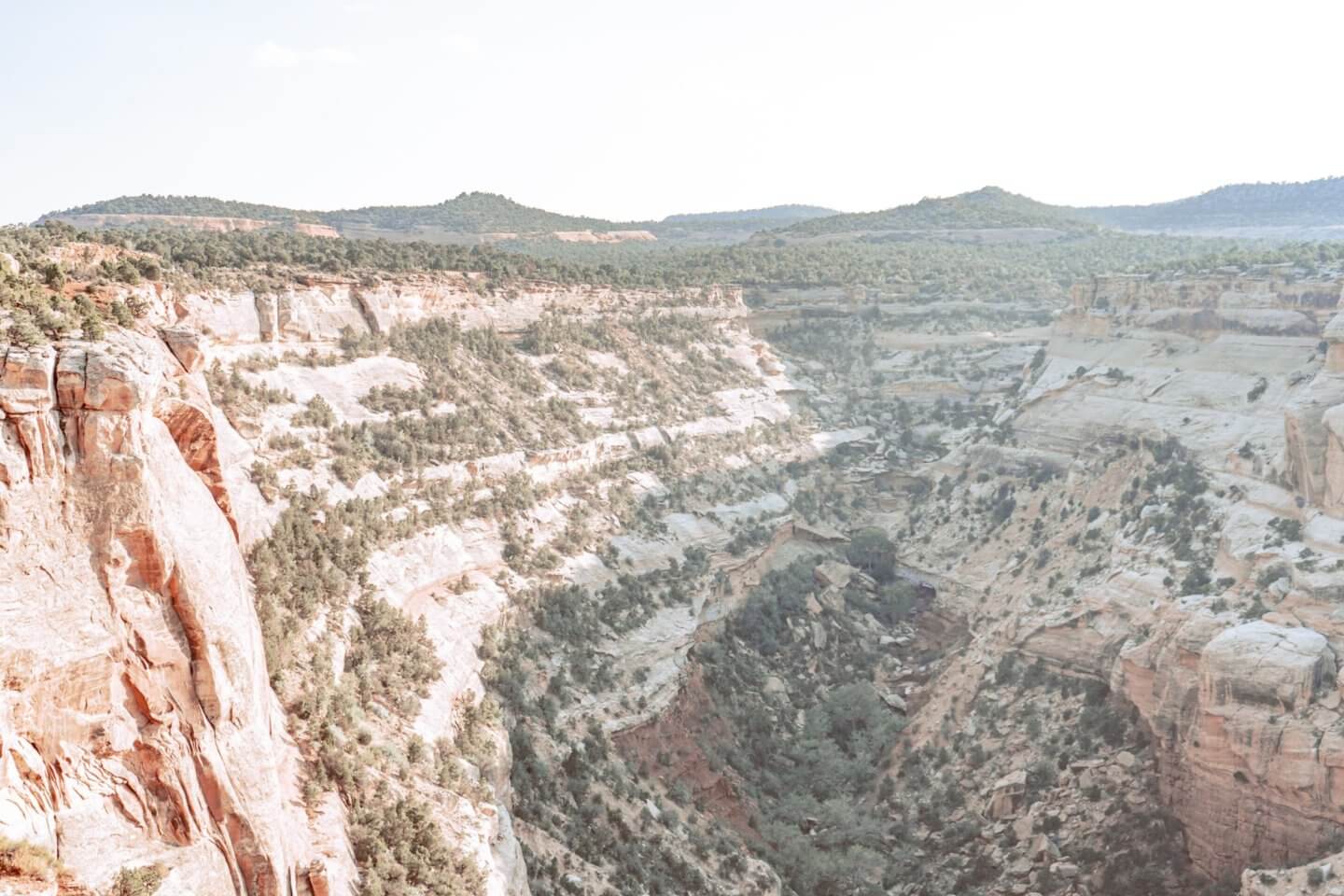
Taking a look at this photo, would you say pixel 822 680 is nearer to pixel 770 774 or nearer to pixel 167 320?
pixel 770 774

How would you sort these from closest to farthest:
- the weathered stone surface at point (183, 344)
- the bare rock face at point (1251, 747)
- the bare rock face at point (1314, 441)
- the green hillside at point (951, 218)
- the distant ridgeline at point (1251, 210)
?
1. the weathered stone surface at point (183, 344)
2. the bare rock face at point (1251, 747)
3. the bare rock face at point (1314, 441)
4. the green hillside at point (951, 218)
5. the distant ridgeline at point (1251, 210)

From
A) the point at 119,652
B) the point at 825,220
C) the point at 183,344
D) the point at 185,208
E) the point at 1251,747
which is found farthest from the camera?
the point at 825,220

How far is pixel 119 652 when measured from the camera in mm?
12961

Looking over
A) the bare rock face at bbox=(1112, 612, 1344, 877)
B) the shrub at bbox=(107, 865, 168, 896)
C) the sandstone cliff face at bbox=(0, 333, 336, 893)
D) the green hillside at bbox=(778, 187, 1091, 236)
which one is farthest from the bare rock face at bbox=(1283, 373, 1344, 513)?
the green hillside at bbox=(778, 187, 1091, 236)

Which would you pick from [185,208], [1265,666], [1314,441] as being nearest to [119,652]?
[1265,666]

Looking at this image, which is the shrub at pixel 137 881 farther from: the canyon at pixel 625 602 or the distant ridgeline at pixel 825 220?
the distant ridgeline at pixel 825 220

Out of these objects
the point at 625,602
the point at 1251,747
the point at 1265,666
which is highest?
the point at 1265,666

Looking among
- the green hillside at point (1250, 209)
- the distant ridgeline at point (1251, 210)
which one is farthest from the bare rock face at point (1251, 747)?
the green hillside at point (1250, 209)

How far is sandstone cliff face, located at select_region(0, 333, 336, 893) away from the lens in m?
11.8

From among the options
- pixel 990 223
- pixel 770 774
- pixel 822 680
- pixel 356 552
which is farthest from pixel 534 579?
pixel 990 223

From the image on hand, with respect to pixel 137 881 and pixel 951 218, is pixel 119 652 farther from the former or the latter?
pixel 951 218

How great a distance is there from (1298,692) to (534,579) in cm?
2052

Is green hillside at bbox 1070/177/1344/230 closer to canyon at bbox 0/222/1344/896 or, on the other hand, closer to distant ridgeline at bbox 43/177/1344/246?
distant ridgeline at bbox 43/177/1344/246

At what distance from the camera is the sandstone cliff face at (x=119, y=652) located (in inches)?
465
